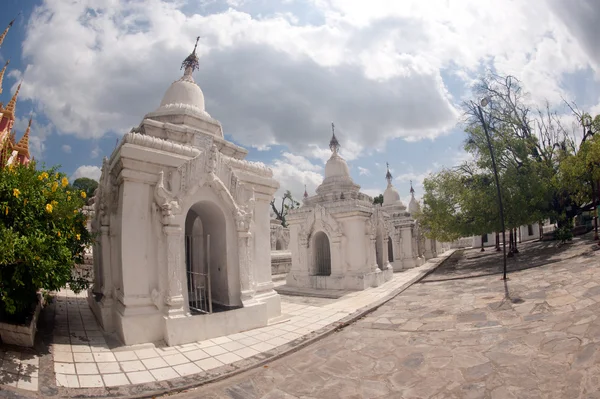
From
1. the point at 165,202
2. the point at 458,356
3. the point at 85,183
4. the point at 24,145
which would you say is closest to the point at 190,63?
the point at 165,202

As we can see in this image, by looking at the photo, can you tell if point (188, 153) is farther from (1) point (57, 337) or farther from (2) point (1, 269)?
(1) point (57, 337)

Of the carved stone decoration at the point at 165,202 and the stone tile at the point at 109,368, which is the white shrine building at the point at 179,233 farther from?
the stone tile at the point at 109,368

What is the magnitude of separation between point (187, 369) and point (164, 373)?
12.9 inches

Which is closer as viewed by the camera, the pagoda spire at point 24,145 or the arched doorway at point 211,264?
the arched doorway at point 211,264

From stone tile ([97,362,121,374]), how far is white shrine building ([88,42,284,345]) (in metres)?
Result: 0.81

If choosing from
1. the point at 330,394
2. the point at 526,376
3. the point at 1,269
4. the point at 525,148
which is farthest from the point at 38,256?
the point at 525,148

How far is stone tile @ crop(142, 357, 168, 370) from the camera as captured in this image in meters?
4.88

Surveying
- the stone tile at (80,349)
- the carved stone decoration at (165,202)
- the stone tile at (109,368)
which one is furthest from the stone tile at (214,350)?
the carved stone decoration at (165,202)

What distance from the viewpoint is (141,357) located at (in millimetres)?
5191

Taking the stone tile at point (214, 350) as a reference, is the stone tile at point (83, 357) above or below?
above

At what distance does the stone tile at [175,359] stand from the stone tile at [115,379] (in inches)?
27.3

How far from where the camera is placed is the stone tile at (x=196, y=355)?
17.2 ft

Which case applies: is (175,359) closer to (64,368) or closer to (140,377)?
(140,377)

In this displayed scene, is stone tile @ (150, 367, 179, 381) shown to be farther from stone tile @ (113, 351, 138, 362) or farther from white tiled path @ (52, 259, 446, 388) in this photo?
stone tile @ (113, 351, 138, 362)
